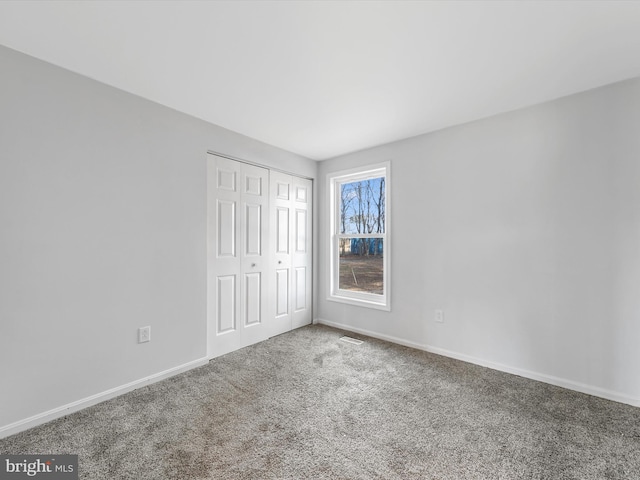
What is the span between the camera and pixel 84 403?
2.01m

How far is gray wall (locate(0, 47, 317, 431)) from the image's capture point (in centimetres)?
178

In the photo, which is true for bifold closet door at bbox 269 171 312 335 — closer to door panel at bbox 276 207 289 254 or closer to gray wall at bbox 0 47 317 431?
door panel at bbox 276 207 289 254

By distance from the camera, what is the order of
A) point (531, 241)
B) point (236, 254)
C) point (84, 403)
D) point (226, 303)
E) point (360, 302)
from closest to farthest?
1. point (84, 403)
2. point (531, 241)
3. point (226, 303)
4. point (236, 254)
5. point (360, 302)

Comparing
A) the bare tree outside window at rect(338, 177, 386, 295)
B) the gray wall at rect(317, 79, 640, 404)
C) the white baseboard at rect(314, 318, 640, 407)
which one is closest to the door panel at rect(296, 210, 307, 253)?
the bare tree outside window at rect(338, 177, 386, 295)

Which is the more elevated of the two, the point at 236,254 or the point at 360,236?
the point at 360,236

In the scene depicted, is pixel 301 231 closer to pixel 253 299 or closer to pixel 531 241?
pixel 253 299

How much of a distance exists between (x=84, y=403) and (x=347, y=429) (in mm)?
1820

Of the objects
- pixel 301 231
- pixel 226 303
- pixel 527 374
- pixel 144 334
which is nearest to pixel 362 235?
pixel 301 231

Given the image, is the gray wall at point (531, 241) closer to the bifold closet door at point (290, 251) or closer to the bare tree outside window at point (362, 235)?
the bare tree outside window at point (362, 235)

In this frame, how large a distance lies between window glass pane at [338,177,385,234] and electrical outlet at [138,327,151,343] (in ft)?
8.20

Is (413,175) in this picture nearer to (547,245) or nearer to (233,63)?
(547,245)

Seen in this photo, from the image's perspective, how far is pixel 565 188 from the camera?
2324 mm

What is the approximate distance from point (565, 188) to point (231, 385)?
3133 mm

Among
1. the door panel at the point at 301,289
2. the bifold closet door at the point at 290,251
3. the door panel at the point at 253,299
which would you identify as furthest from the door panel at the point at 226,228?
the door panel at the point at 301,289
